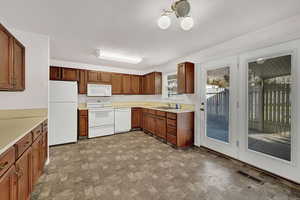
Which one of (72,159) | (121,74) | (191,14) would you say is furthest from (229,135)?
(121,74)

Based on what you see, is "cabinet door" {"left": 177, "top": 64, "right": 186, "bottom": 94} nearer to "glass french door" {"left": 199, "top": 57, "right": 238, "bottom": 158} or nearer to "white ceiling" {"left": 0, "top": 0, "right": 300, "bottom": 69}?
"glass french door" {"left": 199, "top": 57, "right": 238, "bottom": 158}

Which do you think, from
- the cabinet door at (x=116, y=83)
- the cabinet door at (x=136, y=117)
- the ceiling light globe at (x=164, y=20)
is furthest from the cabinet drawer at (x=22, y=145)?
the cabinet door at (x=136, y=117)

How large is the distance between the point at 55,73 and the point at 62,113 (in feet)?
4.26

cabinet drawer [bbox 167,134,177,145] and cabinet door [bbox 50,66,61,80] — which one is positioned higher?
cabinet door [bbox 50,66,61,80]

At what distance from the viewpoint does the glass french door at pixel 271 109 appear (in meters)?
1.95

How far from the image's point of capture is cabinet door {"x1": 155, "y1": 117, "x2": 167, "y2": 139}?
3650mm

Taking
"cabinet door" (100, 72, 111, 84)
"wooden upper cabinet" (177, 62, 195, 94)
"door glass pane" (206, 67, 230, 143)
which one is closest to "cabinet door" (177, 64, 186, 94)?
"wooden upper cabinet" (177, 62, 195, 94)

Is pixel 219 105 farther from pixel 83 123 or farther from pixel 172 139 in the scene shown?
pixel 83 123

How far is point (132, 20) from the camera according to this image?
2016 millimetres

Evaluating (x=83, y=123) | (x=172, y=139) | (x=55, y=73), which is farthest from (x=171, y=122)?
(x=55, y=73)

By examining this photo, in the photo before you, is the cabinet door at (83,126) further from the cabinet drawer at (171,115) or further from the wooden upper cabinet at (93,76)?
the cabinet drawer at (171,115)

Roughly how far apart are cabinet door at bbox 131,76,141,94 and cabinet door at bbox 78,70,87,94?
64.2 inches

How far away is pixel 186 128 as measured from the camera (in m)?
3.37

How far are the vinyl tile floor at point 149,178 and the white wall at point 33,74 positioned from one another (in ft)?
3.96
